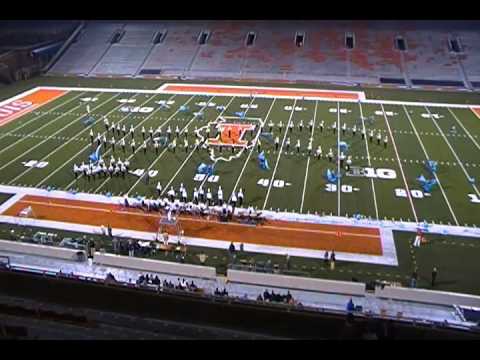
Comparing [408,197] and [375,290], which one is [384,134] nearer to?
[408,197]

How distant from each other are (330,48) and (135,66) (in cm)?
1245

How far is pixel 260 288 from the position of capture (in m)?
9.30

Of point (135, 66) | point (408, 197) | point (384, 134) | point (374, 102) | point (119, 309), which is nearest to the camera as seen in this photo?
point (119, 309)

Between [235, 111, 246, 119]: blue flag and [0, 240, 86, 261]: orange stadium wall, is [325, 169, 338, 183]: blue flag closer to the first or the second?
[235, 111, 246, 119]: blue flag

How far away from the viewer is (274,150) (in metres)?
16.4

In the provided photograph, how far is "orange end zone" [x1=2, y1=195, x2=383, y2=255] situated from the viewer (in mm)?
10945

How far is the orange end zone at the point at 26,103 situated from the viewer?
20.5 metres

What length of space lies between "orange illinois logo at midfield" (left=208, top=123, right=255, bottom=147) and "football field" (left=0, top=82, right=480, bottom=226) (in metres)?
0.04

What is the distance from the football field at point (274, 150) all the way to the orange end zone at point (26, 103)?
17 centimetres

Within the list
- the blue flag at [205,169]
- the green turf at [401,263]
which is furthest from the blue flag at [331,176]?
the blue flag at [205,169]

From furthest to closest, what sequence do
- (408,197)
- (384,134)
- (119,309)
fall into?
(384,134) → (408,197) → (119,309)

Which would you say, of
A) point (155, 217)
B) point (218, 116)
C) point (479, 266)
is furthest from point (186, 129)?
point (479, 266)

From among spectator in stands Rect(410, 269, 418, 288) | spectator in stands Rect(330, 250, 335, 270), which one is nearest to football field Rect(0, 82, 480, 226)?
spectator in stands Rect(330, 250, 335, 270)

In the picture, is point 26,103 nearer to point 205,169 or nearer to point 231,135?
point 231,135
